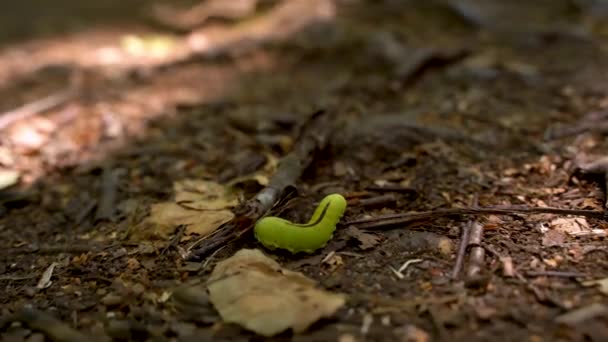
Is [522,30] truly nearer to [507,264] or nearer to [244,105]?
[244,105]

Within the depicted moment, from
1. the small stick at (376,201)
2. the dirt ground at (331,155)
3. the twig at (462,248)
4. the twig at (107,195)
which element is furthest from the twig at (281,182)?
the twig at (462,248)

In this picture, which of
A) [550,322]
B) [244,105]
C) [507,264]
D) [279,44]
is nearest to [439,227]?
[507,264]

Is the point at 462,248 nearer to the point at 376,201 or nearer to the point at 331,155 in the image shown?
the point at 376,201

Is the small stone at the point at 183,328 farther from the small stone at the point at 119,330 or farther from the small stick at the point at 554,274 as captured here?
the small stick at the point at 554,274

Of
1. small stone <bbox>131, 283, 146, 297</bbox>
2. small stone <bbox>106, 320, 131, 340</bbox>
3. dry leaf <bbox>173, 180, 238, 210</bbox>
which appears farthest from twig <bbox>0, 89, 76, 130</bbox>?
small stone <bbox>106, 320, 131, 340</bbox>

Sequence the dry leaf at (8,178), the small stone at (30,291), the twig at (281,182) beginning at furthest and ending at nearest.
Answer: the dry leaf at (8,178), the twig at (281,182), the small stone at (30,291)

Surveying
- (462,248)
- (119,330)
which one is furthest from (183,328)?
(462,248)
